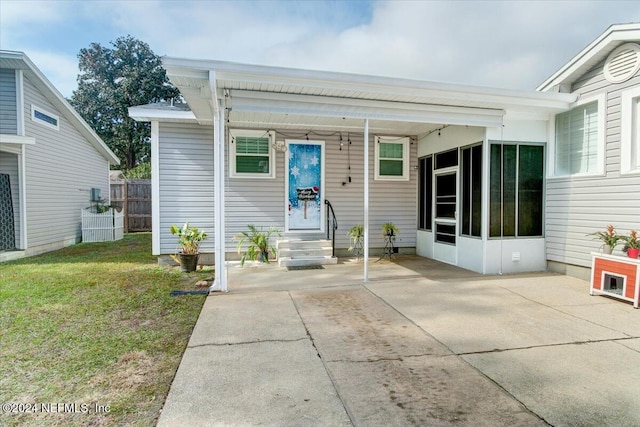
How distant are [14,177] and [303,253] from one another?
730 centimetres

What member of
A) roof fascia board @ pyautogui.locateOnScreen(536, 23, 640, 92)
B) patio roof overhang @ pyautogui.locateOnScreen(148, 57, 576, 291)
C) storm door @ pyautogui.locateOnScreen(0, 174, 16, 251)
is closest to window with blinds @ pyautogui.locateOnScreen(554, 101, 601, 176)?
patio roof overhang @ pyautogui.locateOnScreen(148, 57, 576, 291)

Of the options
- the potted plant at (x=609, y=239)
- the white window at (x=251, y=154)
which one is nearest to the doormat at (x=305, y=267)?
the white window at (x=251, y=154)

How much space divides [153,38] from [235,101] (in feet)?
87.2

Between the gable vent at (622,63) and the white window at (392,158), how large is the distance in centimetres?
397

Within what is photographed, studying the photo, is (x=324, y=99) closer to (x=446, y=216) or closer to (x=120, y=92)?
(x=446, y=216)

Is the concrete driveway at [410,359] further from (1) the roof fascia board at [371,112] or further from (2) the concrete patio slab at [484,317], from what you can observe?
(1) the roof fascia board at [371,112]

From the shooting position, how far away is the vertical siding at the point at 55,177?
29.0ft

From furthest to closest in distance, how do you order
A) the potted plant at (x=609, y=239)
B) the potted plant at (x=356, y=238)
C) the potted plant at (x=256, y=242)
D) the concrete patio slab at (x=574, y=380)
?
the potted plant at (x=356, y=238) < the potted plant at (x=256, y=242) < the potted plant at (x=609, y=239) < the concrete patio slab at (x=574, y=380)

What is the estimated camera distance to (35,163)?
9031 mm

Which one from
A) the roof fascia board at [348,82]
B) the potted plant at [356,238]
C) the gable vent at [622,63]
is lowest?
the potted plant at [356,238]

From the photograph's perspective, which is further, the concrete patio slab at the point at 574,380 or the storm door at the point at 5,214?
the storm door at the point at 5,214

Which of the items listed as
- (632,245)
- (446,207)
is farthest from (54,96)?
(632,245)

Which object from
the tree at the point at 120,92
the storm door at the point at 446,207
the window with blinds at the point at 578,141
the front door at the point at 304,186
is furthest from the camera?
the tree at the point at 120,92

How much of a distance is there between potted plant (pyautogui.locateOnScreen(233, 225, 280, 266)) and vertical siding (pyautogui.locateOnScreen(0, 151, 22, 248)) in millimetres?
5473
